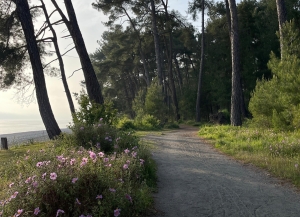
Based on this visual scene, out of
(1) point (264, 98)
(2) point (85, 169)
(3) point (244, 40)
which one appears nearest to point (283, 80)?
(1) point (264, 98)

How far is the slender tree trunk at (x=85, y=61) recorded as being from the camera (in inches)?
486

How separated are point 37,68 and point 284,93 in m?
9.14

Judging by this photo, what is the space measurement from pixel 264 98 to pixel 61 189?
11.4m

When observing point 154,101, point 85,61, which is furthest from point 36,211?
point 154,101

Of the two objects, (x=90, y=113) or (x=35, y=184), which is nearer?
(x=35, y=184)

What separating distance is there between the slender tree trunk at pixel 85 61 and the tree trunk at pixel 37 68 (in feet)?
4.87

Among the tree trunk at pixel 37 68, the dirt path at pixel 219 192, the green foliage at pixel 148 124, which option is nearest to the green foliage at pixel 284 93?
the dirt path at pixel 219 192

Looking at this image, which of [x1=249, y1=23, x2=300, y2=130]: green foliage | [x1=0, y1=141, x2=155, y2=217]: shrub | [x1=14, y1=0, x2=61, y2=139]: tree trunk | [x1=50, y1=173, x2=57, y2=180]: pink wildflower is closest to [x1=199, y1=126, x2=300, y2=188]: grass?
[x1=249, y1=23, x2=300, y2=130]: green foliage

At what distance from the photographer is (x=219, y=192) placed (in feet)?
17.4

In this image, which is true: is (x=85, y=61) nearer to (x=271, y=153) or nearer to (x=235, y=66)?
(x=271, y=153)

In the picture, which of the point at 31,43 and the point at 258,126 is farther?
the point at 258,126

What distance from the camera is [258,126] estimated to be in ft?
45.9

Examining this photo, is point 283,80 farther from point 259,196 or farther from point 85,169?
point 85,169

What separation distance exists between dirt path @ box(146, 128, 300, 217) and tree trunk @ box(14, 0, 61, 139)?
6.22 meters
